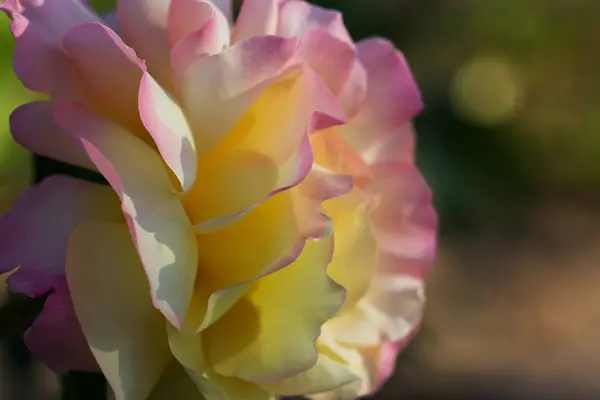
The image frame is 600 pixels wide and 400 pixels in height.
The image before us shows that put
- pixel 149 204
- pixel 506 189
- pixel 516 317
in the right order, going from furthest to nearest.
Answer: pixel 506 189, pixel 516 317, pixel 149 204

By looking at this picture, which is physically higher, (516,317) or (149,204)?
(149,204)

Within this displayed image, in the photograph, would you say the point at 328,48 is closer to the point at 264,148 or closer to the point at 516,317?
the point at 264,148

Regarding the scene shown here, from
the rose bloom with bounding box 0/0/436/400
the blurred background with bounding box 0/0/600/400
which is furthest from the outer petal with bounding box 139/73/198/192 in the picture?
the blurred background with bounding box 0/0/600/400

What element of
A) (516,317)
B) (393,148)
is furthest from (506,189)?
(393,148)

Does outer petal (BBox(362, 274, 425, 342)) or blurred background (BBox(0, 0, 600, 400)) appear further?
blurred background (BBox(0, 0, 600, 400))

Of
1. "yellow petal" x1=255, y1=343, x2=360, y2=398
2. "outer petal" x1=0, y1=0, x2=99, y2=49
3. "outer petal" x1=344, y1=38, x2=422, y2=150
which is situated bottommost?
"yellow petal" x1=255, y1=343, x2=360, y2=398

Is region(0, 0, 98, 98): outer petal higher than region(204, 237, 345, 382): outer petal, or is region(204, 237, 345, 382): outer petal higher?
region(0, 0, 98, 98): outer petal

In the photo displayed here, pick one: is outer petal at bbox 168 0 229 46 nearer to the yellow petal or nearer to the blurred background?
the yellow petal
